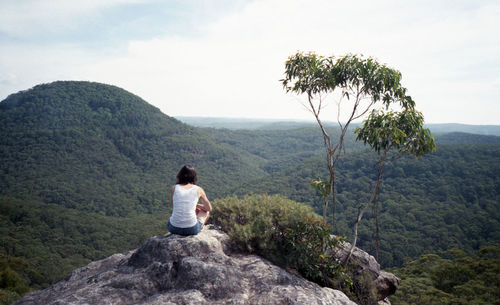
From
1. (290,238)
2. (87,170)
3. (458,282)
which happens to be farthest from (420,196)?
(87,170)

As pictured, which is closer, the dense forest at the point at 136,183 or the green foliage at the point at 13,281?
the green foliage at the point at 13,281

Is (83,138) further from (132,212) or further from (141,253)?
(141,253)

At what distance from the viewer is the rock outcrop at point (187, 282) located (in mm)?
4648

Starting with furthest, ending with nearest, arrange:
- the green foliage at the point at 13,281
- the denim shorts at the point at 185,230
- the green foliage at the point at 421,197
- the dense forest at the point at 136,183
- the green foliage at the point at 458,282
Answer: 1. the green foliage at the point at 421,197
2. the dense forest at the point at 136,183
3. the green foliage at the point at 458,282
4. the green foliage at the point at 13,281
5. the denim shorts at the point at 185,230

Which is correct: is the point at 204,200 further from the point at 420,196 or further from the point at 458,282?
the point at 420,196

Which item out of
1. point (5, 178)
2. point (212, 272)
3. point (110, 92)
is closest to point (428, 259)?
point (212, 272)

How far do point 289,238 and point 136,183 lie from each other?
348 feet

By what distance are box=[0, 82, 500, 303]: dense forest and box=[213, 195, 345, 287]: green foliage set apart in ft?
55.9

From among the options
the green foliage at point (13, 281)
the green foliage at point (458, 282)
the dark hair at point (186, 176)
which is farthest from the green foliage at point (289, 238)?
the green foliage at point (458, 282)

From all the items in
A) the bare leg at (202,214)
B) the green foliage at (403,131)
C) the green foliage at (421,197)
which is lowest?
the green foliage at (421,197)

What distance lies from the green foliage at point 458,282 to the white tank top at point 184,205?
25.8 meters

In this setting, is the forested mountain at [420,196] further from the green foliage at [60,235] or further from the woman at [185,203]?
the green foliage at [60,235]

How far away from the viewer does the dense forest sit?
2190 inches

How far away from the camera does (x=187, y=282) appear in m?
4.98
